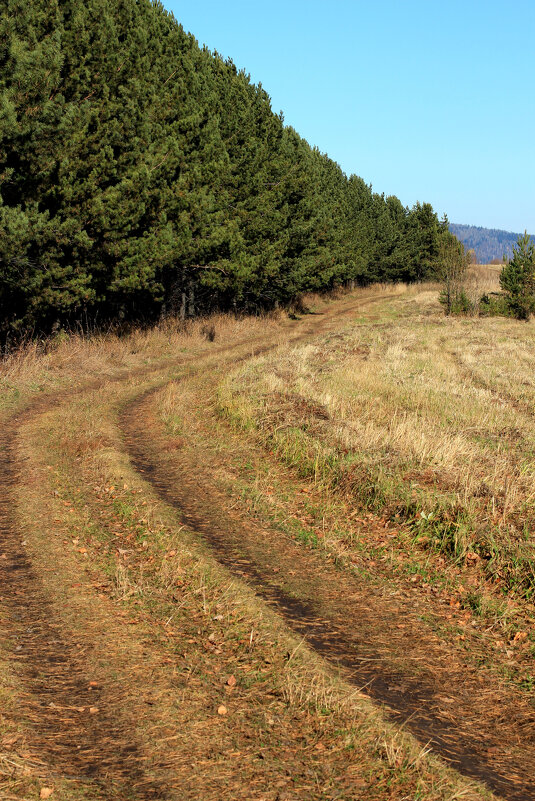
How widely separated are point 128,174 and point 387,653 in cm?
1730

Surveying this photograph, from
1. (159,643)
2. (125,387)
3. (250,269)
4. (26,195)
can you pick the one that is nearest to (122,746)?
(159,643)

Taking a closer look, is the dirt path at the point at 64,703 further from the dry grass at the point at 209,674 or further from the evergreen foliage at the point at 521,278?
the evergreen foliage at the point at 521,278

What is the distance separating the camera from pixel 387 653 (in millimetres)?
5578

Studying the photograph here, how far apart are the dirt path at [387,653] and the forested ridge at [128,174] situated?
1012 centimetres

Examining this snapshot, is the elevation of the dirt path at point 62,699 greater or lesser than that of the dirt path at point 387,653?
greater

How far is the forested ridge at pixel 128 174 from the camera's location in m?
15.2

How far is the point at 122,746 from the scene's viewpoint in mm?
4035

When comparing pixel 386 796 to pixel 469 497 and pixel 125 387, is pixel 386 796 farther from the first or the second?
pixel 125 387

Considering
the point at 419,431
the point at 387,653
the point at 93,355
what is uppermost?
the point at 93,355

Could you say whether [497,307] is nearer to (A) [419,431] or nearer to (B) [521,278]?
(B) [521,278]

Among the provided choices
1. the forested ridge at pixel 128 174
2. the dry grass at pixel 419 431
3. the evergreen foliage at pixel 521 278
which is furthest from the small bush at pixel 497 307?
the dry grass at pixel 419 431

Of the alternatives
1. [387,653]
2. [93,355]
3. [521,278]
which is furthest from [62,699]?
[521,278]

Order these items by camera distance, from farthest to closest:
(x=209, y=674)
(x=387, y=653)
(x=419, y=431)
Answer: (x=419, y=431), (x=387, y=653), (x=209, y=674)

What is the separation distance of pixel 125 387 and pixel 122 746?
A: 13.4 meters
